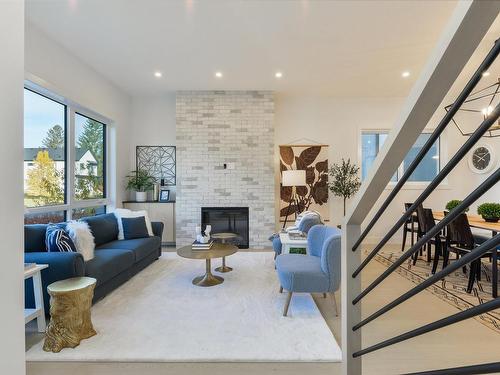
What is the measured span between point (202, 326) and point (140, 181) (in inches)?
161

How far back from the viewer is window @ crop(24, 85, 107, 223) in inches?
143

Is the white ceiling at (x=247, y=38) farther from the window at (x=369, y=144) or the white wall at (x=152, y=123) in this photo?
the window at (x=369, y=144)

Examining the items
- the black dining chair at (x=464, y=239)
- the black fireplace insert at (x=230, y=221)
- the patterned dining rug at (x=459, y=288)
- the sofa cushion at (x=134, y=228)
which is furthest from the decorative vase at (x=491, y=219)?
the sofa cushion at (x=134, y=228)

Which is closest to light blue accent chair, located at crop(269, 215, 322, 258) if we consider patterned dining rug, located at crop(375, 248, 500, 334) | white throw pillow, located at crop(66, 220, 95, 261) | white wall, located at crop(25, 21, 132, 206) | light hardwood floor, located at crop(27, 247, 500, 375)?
light hardwood floor, located at crop(27, 247, 500, 375)

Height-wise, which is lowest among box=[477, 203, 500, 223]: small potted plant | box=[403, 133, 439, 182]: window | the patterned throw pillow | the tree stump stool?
the tree stump stool

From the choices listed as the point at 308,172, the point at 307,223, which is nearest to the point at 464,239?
the point at 307,223

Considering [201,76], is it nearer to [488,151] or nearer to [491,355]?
[491,355]

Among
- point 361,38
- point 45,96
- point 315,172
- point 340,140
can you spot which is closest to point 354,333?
point 361,38

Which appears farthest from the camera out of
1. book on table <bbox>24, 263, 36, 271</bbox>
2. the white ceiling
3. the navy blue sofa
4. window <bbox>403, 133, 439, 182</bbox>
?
window <bbox>403, 133, 439, 182</bbox>

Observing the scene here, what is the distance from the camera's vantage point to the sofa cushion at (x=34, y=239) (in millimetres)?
2909

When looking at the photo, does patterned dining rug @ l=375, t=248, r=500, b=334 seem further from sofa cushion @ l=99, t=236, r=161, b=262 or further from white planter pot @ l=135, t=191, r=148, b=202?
white planter pot @ l=135, t=191, r=148, b=202

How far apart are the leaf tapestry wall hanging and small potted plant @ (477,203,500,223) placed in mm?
2710

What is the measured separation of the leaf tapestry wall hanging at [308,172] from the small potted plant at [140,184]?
283cm

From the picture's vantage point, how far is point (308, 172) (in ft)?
19.9
